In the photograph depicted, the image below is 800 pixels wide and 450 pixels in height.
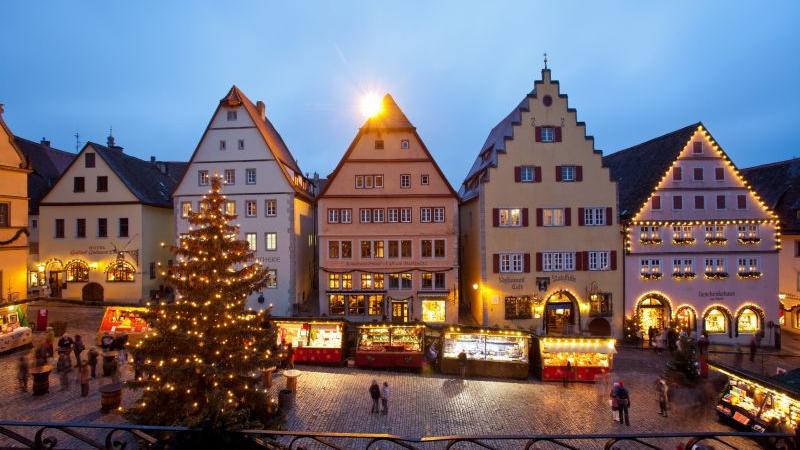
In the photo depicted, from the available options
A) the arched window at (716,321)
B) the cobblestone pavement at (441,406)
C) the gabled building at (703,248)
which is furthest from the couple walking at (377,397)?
the arched window at (716,321)

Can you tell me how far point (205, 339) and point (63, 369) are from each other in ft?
27.3

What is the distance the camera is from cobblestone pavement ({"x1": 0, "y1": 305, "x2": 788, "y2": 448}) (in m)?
14.1

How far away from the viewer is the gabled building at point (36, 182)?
2983 cm

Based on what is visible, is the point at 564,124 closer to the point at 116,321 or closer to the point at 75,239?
the point at 116,321

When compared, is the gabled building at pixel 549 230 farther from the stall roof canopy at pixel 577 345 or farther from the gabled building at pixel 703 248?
the stall roof canopy at pixel 577 345

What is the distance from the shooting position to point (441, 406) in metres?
16.0

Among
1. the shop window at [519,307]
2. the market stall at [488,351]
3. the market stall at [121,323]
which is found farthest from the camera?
the shop window at [519,307]

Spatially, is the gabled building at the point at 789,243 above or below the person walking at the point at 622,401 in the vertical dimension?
above

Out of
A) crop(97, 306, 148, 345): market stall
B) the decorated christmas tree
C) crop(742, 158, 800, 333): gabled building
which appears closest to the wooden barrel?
the decorated christmas tree

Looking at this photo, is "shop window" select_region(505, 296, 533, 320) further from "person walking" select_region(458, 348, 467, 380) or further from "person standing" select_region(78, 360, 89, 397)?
"person standing" select_region(78, 360, 89, 397)

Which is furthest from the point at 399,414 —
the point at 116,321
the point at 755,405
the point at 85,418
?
the point at 116,321

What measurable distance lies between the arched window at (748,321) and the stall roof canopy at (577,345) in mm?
13905

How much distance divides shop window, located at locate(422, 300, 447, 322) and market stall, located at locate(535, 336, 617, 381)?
330 inches

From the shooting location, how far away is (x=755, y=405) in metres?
14.8
